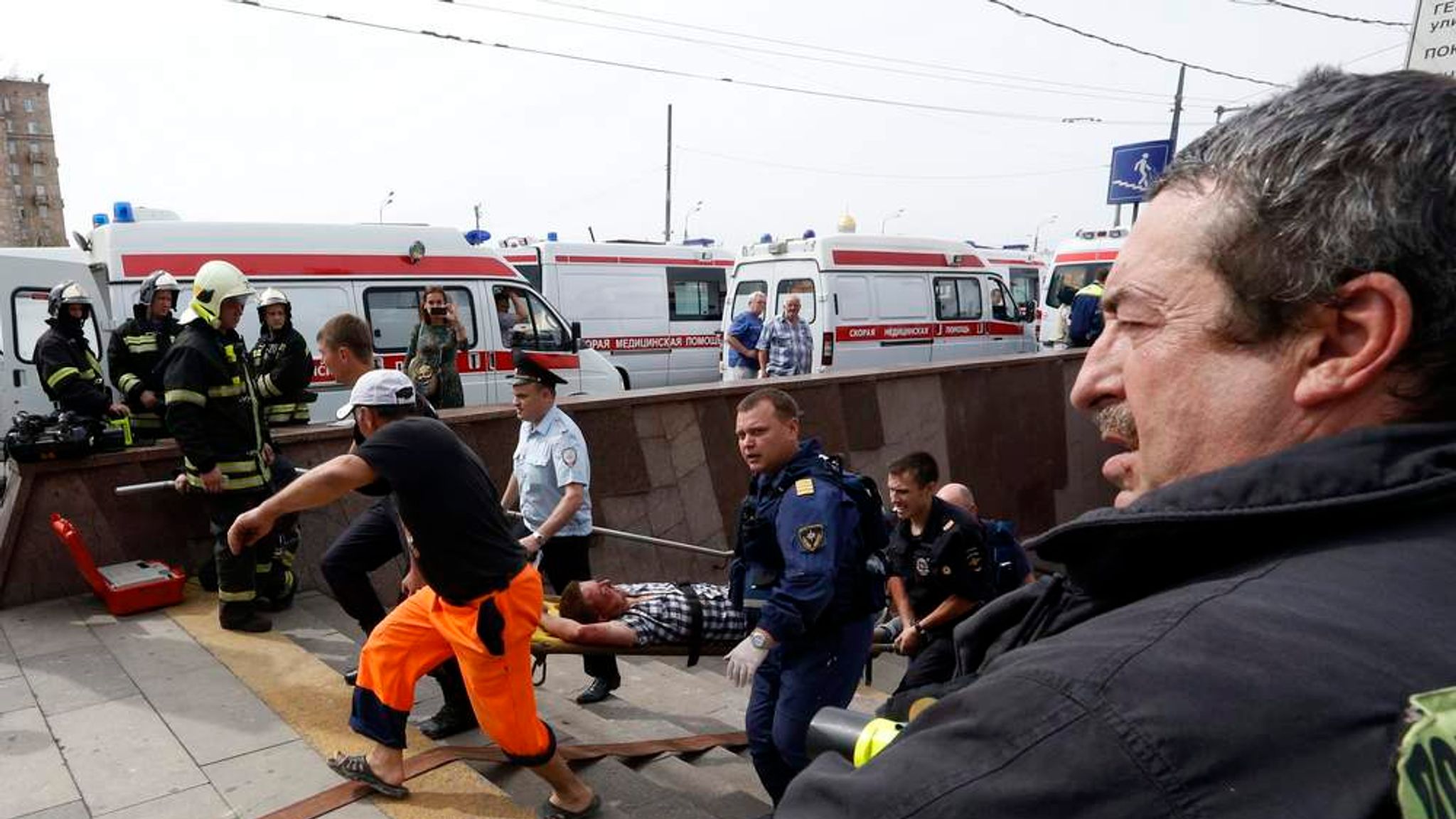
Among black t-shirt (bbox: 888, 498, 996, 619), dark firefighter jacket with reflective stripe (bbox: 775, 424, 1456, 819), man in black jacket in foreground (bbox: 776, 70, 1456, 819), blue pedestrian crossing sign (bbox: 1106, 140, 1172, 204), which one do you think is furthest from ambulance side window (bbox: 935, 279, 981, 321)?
dark firefighter jacket with reflective stripe (bbox: 775, 424, 1456, 819)

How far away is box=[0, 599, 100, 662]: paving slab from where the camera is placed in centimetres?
464

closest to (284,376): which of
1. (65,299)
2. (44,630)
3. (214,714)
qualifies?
(65,299)

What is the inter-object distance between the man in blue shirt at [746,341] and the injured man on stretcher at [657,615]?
8130 mm

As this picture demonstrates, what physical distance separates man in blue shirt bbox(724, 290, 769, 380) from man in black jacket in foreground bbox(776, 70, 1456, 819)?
11.3 m

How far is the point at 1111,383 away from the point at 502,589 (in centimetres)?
272

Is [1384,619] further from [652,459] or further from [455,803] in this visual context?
[652,459]

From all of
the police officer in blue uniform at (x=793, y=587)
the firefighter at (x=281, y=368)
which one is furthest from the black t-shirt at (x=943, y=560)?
the firefighter at (x=281, y=368)

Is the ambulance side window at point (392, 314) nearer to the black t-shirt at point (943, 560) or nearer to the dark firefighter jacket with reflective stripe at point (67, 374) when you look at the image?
the dark firefighter jacket with reflective stripe at point (67, 374)

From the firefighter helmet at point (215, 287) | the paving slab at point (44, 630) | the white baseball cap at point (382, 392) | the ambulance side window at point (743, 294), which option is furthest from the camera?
the ambulance side window at point (743, 294)

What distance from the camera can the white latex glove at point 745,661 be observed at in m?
3.43

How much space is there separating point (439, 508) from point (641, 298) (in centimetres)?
1266

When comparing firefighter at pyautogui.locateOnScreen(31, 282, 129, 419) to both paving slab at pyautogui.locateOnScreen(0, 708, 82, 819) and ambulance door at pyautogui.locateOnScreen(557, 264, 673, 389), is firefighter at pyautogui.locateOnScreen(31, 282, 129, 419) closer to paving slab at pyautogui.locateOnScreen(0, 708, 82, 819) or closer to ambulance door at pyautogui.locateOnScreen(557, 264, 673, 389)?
paving slab at pyautogui.locateOnScreen(0, 708, 82, 819)

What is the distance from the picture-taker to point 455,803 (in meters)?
3.26

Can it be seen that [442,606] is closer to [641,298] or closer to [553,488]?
[553,488]
